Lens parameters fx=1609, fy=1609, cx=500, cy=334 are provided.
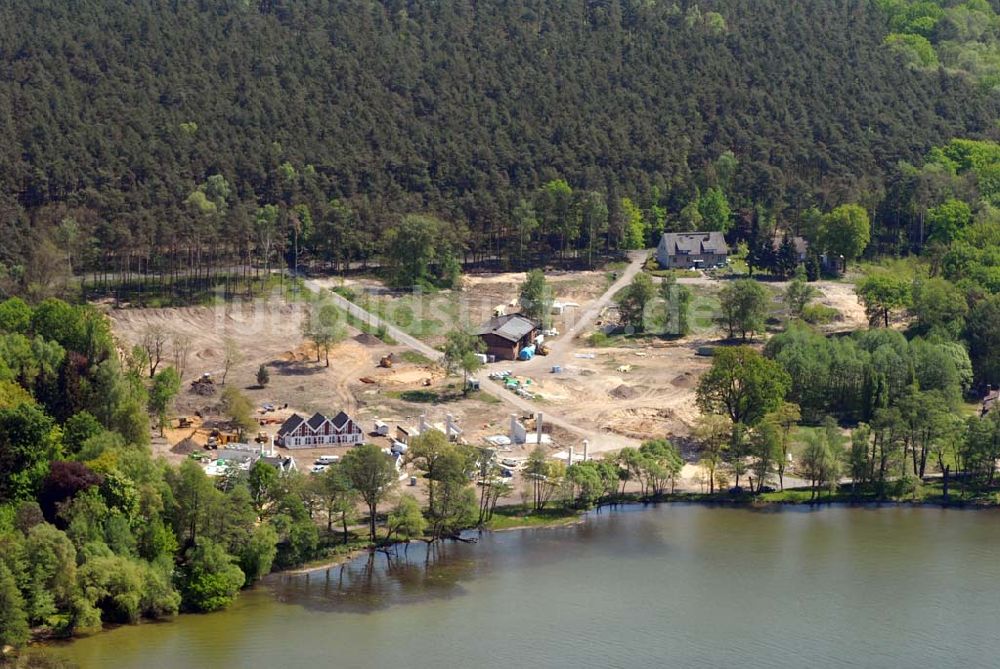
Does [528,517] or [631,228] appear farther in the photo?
[631,228]

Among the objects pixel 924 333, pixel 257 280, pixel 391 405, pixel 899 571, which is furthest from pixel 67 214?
pixel 899 571

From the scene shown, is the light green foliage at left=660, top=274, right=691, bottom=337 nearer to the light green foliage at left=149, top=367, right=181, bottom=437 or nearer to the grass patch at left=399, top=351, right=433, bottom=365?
the grass patch at left=399, top=351, right=433, bottom=365

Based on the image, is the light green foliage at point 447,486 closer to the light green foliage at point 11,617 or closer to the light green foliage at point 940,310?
the light green foliage at point 11,617

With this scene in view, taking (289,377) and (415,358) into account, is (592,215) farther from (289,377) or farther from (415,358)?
(289,377)

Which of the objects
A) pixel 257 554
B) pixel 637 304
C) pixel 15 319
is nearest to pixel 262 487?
pixel 257 554

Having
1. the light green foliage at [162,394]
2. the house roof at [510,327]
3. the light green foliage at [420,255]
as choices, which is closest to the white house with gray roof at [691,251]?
the light green foliage at [420,255]

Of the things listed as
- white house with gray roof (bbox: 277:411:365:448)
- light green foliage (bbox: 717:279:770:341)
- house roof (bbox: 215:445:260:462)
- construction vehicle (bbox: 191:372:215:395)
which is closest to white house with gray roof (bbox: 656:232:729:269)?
light green foliage (bbox: 717:279:770:341)

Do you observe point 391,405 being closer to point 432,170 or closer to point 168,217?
point 168,217
